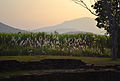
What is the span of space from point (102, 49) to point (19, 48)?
6405mm

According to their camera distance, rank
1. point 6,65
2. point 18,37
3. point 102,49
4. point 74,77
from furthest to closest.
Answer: point 102,49, point 18,37, point 6,65, point 74,77

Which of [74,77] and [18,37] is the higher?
[18,37]

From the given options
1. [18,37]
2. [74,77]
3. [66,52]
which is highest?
[18,37]

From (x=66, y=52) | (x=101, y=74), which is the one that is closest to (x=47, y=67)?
(x=101, y=74)

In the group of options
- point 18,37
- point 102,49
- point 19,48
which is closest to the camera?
point 19,48

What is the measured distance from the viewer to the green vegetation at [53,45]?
49.0 ft

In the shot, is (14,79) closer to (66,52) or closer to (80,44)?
(66,52)

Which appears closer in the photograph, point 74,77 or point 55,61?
point 74,77

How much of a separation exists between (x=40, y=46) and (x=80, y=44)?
3.47m

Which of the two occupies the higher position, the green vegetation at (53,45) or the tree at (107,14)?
the tree at (107,14)

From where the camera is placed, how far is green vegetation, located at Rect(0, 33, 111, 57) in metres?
14.9

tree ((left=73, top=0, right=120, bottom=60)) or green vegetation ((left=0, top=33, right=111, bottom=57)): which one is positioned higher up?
tree ((left=73, top=0, right=120, bottom=60))

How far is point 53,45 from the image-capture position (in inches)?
646

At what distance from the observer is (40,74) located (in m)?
9.13
